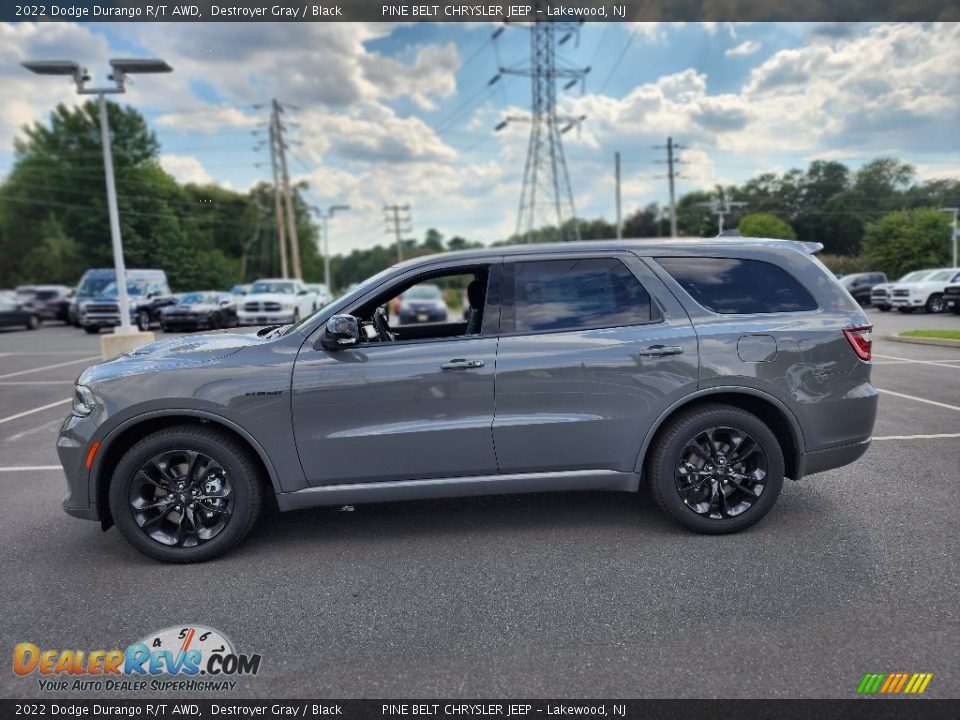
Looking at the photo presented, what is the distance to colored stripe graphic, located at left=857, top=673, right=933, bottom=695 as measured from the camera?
98.6 inches

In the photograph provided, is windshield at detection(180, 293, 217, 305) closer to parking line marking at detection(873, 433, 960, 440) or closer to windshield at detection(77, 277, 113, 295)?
windshield at detection(77, 277, 113, 295)

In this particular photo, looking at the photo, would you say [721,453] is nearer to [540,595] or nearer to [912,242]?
[540,595]

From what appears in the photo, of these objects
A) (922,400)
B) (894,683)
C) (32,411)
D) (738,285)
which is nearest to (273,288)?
(32,411)

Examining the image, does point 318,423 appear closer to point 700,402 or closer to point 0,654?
point 0,654

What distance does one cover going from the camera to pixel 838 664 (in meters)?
2.66

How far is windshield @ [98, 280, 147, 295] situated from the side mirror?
24.7 meters

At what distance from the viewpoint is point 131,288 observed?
25281 mm

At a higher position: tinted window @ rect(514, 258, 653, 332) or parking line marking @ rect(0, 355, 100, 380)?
tinted window @ rect(514, 258, 653, 332)

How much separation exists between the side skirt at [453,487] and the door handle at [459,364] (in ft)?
2.17

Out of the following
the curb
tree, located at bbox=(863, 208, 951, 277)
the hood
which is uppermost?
tree, located at bbox=(863, 208, 951, 277)

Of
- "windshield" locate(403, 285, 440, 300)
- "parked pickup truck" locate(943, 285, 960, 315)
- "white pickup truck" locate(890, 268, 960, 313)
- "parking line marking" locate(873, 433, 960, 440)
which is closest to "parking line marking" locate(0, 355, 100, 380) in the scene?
"windshield" locate(403, 285, 440, 300)

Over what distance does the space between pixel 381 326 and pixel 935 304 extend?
1064 inches
